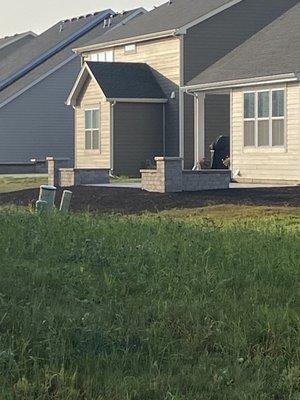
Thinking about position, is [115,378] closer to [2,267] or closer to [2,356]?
[2,356]

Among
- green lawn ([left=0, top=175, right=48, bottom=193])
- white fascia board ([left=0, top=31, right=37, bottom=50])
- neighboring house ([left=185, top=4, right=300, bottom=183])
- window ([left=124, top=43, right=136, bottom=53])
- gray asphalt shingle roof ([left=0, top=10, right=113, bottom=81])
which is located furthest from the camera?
white fascia board ([left=0, top=31, right=37, bottom=50])

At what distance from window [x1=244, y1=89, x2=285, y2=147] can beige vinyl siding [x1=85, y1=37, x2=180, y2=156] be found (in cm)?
729

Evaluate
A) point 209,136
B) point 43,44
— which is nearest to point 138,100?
point 209,136

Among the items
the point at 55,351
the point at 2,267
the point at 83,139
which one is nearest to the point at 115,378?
the point at 55,351

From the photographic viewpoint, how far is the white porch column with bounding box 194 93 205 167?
32375 millimetres

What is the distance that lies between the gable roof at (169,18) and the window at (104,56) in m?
0.47

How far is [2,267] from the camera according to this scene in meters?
8.56

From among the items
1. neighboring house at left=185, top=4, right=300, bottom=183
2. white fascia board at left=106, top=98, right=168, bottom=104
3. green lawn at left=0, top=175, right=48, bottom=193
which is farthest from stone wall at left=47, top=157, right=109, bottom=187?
white fascia board at left=106, top=98, right=168, bottom=104

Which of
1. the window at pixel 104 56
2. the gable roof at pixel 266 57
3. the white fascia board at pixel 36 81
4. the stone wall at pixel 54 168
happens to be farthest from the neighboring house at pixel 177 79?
the white fascia board at pixel 36 81

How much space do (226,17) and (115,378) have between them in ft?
102

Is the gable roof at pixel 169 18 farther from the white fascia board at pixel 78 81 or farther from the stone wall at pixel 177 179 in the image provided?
the stone wall at pixel 177 179

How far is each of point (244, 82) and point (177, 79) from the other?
779cm

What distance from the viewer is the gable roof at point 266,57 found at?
90.0ft

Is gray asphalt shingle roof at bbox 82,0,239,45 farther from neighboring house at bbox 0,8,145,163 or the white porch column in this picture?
neighboring house at bbox 0,8,145,163
